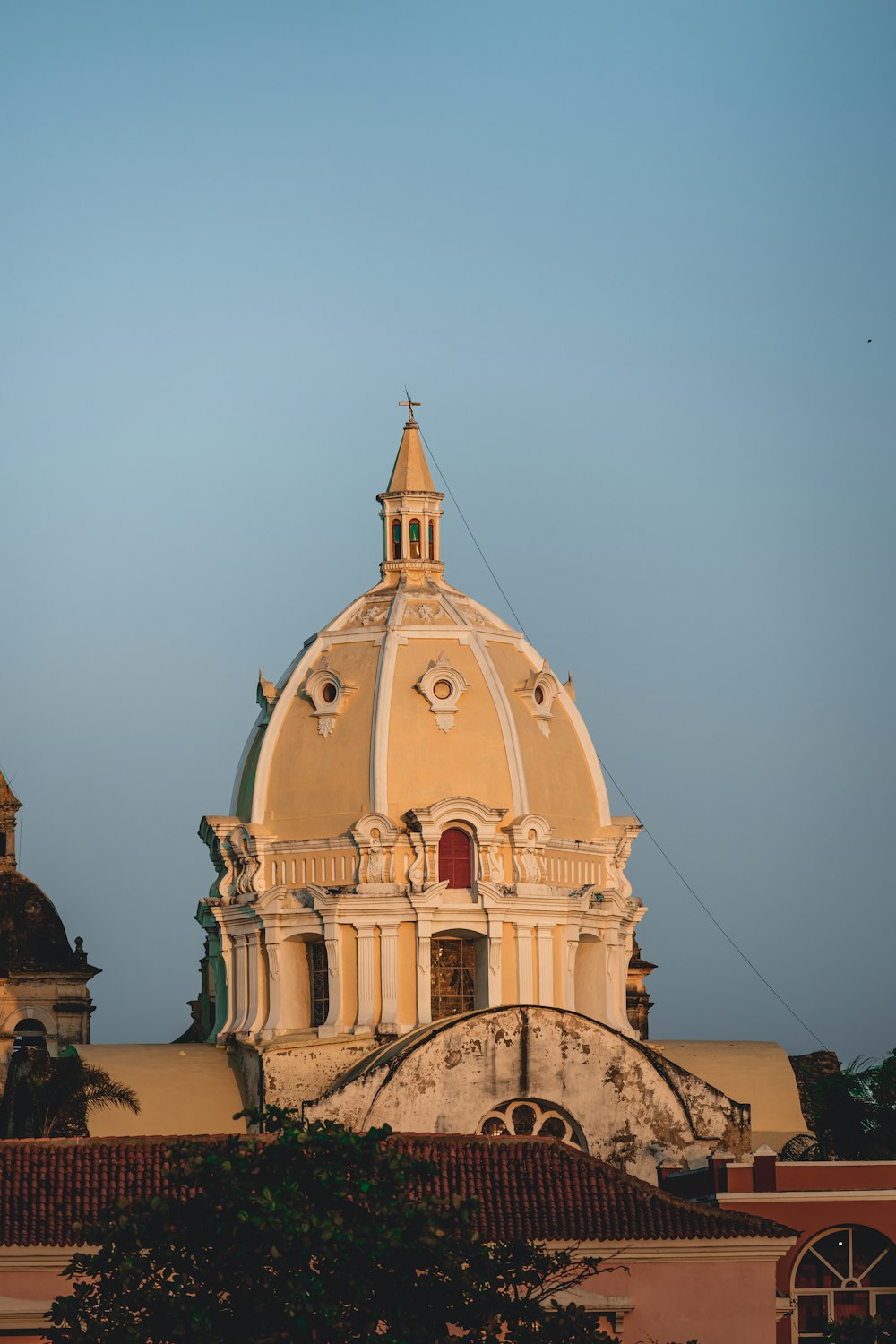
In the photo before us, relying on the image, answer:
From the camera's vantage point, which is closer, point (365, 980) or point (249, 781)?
point (365, 980)

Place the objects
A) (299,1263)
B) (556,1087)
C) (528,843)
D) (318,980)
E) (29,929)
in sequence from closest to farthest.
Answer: (299,1263) < (556,1087) < (528,843) < (29,929) < (318,980)

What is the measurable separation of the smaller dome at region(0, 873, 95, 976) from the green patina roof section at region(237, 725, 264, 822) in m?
4.90

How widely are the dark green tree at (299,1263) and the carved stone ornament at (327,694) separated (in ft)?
99.3

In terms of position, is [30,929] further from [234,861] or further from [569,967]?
[569,967]

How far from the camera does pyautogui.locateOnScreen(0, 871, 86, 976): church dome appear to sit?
220 ft

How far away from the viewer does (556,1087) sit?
59.2 metres

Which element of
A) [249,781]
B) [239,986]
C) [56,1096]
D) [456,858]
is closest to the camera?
[56,1096]

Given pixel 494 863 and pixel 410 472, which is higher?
pixel 410 472

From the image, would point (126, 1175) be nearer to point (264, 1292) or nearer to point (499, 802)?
point (264, 1292)

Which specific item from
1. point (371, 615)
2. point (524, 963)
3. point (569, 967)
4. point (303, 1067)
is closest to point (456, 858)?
point (524, 963)

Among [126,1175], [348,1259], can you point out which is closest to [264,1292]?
[348,1259]

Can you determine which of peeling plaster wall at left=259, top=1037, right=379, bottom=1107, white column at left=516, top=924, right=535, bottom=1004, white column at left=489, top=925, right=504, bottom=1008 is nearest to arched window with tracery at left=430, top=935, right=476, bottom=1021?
white column at left=489, top=925, right=504, bottom=1008

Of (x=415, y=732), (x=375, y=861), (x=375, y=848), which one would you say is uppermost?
(x=415, y=732)

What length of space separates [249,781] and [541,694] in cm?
674
